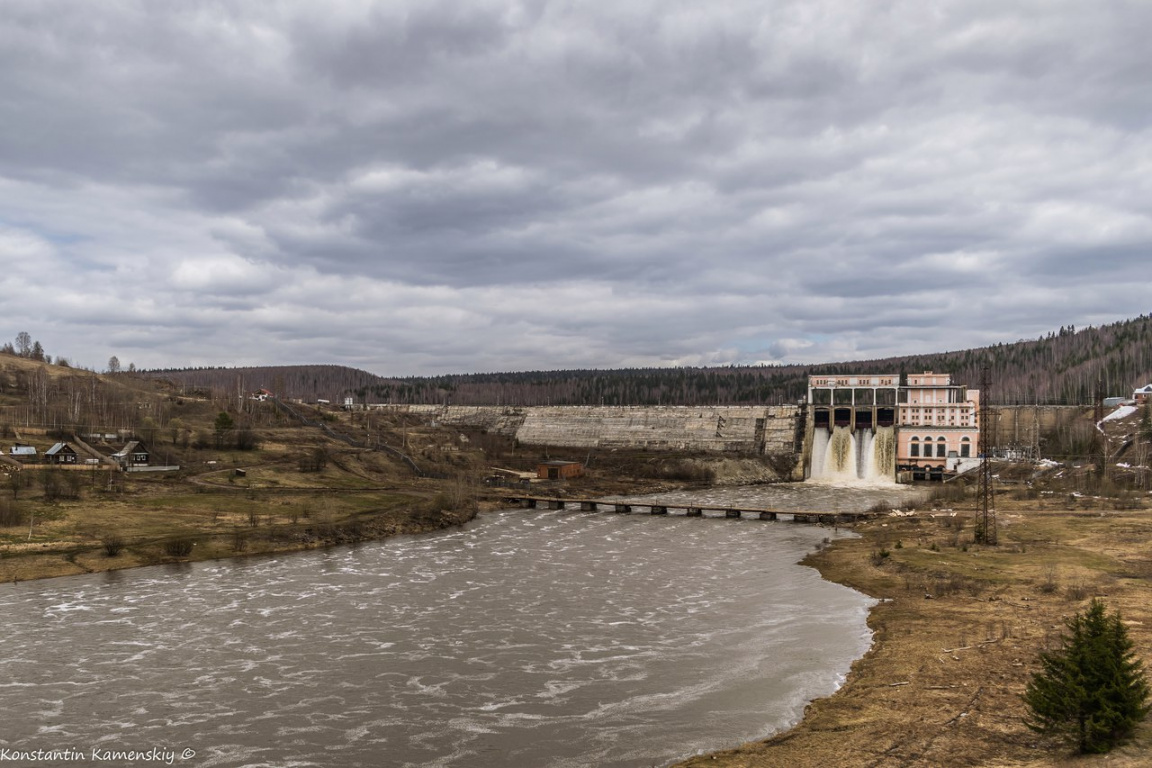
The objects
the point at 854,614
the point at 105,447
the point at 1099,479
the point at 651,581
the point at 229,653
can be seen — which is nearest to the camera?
the point at 229,653

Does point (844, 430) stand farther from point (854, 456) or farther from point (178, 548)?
point (178, 548)

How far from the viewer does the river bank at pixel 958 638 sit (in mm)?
20172

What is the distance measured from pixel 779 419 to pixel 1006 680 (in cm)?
10678

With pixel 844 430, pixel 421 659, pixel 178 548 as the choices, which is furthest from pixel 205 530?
pixel 844 430

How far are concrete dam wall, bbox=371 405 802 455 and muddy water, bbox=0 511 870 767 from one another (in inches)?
3109

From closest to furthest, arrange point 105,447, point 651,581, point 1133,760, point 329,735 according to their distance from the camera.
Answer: point 1133,760
point 329,735
point 651,581
point 105,447

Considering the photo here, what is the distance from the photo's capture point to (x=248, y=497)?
74.7m

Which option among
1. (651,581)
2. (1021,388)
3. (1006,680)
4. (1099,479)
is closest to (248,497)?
(651,581)

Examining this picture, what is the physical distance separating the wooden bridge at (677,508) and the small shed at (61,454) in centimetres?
5028

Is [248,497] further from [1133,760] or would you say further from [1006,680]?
[1133,760]

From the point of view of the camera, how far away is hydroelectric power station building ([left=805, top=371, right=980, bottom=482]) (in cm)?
11462

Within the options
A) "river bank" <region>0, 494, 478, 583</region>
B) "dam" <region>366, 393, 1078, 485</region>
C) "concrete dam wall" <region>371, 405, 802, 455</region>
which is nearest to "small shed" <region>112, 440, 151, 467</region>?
"river bank" <region>0, 494, 478, 583</region>

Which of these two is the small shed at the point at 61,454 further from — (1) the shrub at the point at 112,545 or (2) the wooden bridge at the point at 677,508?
(2) the wooden bridge at the point at 677,508

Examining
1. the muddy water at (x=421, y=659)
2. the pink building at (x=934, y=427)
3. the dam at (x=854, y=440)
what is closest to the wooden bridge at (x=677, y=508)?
the muddy water at (x=421, y=659)
